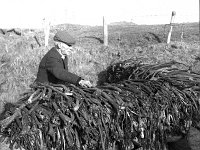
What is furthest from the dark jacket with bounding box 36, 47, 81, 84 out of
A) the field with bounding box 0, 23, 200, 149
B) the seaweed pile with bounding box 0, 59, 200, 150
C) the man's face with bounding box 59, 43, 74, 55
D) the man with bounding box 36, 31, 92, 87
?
the field with bounding box 0, 23, 200, 149

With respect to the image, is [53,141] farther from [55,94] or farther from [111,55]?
[111,55]

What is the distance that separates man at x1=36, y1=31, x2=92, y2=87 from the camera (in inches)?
159

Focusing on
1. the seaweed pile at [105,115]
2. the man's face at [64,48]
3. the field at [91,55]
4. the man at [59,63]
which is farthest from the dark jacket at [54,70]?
the field at [91,55]

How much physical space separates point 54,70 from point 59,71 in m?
0.09

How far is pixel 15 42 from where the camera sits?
13273mm

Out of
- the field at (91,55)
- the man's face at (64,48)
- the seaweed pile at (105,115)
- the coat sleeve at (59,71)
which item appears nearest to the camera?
the seaweed pile at (105,115)

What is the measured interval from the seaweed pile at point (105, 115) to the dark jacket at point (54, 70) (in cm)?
35

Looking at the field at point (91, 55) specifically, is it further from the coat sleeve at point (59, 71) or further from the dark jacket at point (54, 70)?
the coat sleeve at point (59, 71)

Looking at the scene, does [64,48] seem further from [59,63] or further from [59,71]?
[59,71]

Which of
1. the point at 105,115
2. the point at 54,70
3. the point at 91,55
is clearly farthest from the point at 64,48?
the point at 91,55

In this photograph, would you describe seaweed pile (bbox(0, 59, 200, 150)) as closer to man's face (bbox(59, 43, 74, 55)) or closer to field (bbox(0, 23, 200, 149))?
man's face (bbox(59, 43, 74, 55))

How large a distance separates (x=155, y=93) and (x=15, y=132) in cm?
199

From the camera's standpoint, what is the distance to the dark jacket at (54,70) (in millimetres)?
4008

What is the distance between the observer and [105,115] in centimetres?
336
